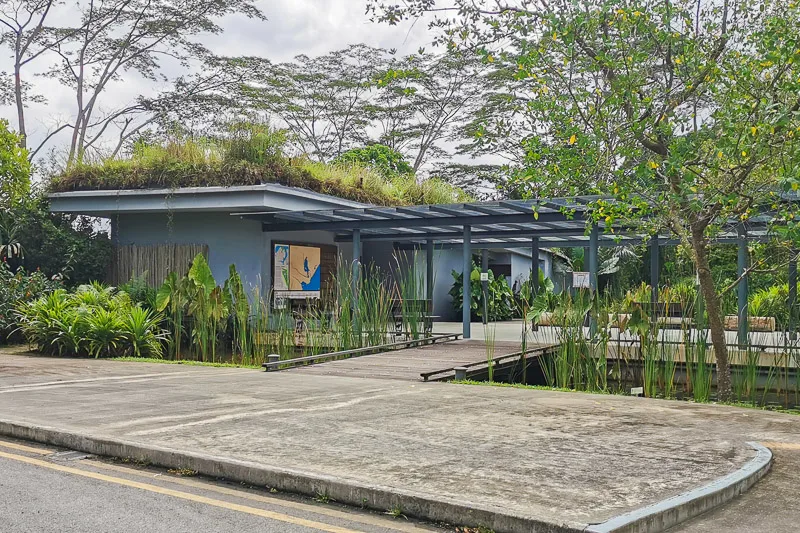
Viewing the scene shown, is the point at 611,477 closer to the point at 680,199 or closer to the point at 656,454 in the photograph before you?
the point at 656,454

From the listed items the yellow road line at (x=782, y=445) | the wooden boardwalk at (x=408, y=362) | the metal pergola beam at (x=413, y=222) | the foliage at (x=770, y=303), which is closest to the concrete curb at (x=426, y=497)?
the yellow road line at (x=782, y=445)

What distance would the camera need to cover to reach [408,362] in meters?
13.2

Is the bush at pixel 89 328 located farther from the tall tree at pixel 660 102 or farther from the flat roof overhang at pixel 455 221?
the tall tree at pixel 660 102

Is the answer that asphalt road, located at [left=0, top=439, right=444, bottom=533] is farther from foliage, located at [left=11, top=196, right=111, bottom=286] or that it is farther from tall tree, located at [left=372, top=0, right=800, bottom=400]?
foliage, located at [left=11, top=196, right=111, bottom=286]

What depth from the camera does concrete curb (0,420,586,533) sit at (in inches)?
178

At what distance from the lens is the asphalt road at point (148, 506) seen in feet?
15.1

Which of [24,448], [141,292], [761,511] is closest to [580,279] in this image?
[141,292]

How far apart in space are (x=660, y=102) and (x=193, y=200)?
1149 cm

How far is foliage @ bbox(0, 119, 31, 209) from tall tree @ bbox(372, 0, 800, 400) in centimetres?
1136

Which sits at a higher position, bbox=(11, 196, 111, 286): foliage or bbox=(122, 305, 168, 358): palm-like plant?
bbox=(11, 196, 111, 286): foliage

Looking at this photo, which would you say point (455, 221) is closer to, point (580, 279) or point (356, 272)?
point (356, 272)

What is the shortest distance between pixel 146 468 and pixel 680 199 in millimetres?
5751

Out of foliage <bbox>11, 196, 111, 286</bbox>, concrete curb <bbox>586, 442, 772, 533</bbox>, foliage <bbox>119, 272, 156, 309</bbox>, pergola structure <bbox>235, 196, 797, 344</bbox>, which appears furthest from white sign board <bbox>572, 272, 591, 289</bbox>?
foliage <bbox>11, 196, 111, 286</bbox>

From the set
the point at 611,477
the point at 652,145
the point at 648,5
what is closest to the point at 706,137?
the point at 652,145
